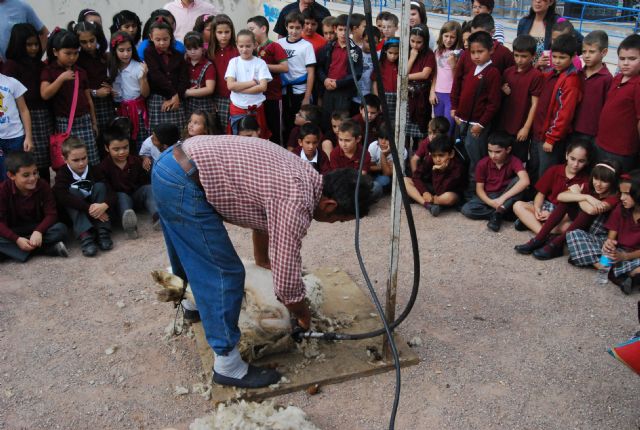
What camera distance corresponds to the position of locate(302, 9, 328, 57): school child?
6531mm

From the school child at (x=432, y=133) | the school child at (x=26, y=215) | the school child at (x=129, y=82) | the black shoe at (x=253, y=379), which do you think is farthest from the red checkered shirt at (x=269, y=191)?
the school child at (x=129, y=82)

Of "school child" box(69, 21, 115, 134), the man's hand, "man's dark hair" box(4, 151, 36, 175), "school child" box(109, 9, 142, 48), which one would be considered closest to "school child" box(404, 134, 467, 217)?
the man's hand

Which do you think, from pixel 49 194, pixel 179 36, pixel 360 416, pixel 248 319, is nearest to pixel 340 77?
pixel 179 36

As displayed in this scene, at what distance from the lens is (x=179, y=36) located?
688 cm

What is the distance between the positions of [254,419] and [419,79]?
4.06 meters

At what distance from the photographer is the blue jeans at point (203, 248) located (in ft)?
8.79

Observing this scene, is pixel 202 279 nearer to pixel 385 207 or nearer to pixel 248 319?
pixel 248 319

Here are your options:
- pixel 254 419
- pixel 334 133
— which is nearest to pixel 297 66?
pixel 334 133

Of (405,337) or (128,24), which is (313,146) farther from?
(405,337)

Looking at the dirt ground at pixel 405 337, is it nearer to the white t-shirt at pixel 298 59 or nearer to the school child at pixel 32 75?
the school child at pixel 32 75

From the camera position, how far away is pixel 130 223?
482 centimetres

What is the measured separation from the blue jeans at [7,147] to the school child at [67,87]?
0.38m

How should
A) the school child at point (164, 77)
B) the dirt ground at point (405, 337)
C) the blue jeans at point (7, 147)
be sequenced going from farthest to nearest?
1. the school child at point (164, 77)
2. the blue jeans at point (7, 147)
3. the dirt ground at point (405, 337)

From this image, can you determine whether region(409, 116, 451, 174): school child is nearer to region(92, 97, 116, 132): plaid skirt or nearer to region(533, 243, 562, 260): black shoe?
region(533, 243, 562, 260): black shoe
